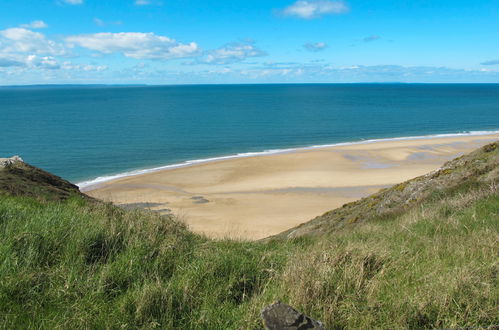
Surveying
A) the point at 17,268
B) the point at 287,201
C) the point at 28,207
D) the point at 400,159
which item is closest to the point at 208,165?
the point at 287,201

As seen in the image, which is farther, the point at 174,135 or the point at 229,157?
the point at 174,135

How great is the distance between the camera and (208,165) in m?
41.0

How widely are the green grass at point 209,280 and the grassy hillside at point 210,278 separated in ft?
0.05

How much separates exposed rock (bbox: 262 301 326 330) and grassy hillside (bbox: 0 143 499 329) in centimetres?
49

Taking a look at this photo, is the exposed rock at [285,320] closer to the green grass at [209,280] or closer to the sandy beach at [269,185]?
the green grass at [209,280]

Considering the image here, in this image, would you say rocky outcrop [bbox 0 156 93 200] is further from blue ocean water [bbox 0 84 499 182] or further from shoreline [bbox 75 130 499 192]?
blue ocean water [bbox 0 84 499 182]

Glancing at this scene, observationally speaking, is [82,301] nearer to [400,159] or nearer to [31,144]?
[400,159]

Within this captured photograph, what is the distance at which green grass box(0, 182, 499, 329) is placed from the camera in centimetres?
412

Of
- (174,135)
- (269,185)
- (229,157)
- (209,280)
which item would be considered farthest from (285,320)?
(174,135)

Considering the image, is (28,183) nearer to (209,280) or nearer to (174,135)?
(209,280)

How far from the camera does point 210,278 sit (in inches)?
199

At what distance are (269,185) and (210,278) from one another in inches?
1098

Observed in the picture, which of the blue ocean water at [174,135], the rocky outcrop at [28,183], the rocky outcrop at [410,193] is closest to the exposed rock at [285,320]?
the rocky outcrop at [28,183]

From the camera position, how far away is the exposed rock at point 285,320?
354 cm
